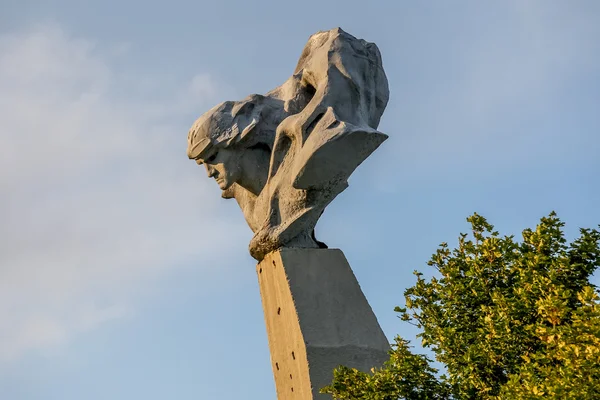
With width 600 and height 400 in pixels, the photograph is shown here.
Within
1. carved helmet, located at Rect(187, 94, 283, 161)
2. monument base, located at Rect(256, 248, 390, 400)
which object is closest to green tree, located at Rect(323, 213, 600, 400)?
monument base, located at Rect(256, 248, 390, 400)

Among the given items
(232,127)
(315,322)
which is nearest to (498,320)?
(315,322)

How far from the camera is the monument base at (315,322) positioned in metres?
9.49

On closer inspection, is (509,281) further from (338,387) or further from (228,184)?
(228,184)

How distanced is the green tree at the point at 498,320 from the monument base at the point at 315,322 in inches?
64.7

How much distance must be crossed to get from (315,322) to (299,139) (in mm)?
1733

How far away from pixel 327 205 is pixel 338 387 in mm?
2792

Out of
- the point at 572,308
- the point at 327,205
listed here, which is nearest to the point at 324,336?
the point at 327,205

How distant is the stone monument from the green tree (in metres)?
1.71

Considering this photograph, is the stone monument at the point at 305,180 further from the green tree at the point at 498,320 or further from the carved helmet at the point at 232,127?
the green tree at the point at 498,320

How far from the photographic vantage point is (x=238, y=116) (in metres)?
10.5

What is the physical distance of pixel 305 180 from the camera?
977 cm

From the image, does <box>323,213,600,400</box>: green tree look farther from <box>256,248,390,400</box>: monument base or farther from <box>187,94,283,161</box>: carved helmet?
<box>187,94,283,161</box>: carved helmet

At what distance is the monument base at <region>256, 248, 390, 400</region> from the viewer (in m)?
9.49

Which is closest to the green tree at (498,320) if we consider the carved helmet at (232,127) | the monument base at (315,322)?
the monument base at (315,322)
